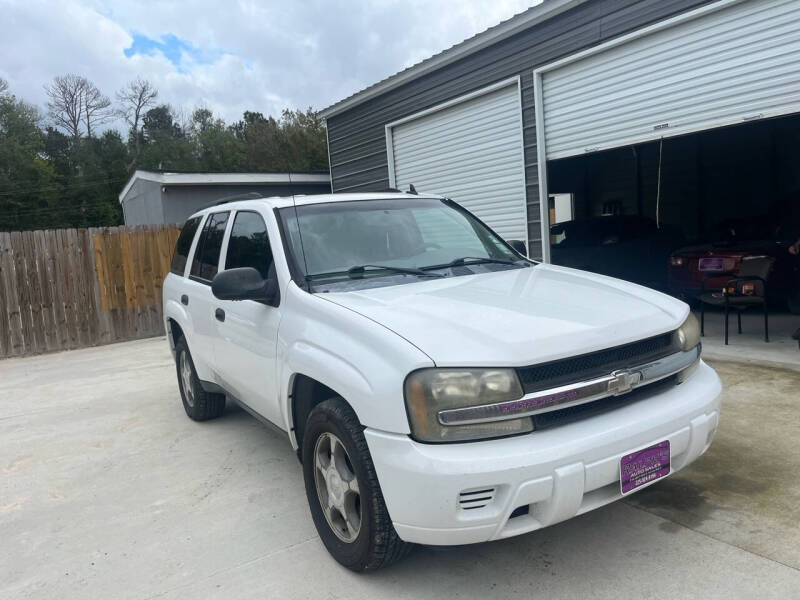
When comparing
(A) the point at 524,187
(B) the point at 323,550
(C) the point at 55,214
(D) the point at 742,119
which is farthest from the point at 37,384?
(C) the point at 55,214

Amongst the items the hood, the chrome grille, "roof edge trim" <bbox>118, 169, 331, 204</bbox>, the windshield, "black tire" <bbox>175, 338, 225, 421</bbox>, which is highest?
"roof edge trim" <bbox>118, 169, 331, 204</bbox>

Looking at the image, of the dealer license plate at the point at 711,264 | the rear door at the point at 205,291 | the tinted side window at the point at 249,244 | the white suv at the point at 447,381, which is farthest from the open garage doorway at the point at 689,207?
the rear door at the point at 205,291

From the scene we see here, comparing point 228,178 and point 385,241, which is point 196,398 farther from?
point 228,178

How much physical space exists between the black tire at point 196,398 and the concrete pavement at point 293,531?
19 cm

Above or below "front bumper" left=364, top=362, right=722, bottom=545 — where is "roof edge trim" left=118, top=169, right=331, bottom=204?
above

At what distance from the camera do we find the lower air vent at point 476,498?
2342 mm

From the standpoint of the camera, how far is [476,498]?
7.72 ft

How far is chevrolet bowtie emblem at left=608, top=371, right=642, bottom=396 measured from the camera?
264cm

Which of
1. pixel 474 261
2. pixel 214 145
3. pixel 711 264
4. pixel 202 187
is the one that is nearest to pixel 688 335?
pixel 474 261

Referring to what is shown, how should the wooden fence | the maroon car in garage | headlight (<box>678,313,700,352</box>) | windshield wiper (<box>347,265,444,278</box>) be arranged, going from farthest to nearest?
the wooden fence, the maroon car in garage, windshield wiper (<box>347,265,444,278</box>), headlight (<box>678,313,700,352</box>)

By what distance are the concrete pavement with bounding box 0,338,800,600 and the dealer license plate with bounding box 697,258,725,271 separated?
9.72ft

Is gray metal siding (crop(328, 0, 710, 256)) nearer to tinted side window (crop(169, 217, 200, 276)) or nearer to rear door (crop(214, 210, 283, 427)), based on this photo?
tinted side window (crop(169, 217, 200, 276))

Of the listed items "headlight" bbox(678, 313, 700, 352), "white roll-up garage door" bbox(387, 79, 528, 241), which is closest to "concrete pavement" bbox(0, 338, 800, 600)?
"headlight" bbox(678, 313, 700, 352)

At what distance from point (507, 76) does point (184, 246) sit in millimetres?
5885
